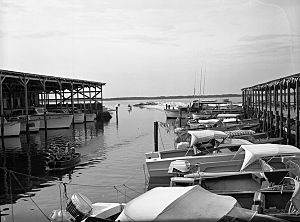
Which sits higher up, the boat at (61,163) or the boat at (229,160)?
the boat at (229,160)

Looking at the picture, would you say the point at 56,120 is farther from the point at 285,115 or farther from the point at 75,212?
the point at 75,212

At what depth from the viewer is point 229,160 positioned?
58.1ft

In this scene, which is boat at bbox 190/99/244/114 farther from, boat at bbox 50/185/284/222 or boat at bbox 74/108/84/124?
boat at bbox 50/185/284/222

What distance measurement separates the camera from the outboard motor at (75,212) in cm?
986

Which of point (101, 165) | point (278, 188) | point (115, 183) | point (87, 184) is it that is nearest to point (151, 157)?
point (115, 183)

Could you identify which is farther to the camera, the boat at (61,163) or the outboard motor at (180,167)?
the boat at (61,163)

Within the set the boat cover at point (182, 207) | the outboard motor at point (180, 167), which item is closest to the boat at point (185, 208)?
the boat cover at point (182, 207)

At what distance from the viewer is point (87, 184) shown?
62.6 feet

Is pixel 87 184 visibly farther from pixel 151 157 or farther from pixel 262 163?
pixel 262 163

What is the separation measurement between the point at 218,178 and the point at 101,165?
11.5 metres

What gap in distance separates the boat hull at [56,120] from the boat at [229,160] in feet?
108

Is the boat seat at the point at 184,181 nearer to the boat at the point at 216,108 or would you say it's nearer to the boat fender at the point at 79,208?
the boat fender at the point at 79,208

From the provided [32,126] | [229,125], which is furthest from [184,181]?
[32,126]

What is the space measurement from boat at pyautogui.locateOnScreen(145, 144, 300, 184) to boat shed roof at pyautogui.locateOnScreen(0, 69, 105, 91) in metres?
26.4
